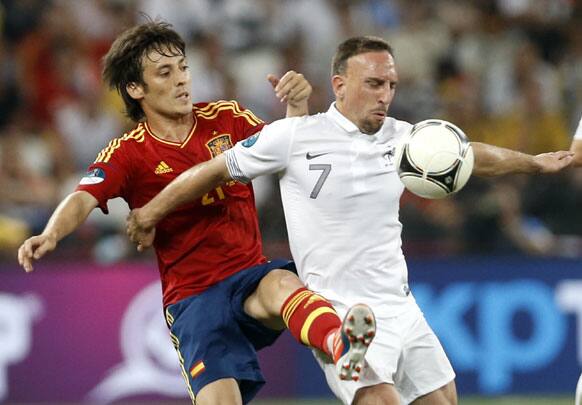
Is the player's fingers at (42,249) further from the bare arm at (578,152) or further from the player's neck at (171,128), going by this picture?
the bare arm at (578,152)

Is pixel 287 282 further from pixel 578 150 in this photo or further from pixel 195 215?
pixel 578 150

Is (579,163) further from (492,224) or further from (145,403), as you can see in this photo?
(145,403)

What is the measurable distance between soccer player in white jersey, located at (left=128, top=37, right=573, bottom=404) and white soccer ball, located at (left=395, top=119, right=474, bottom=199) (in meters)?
0.30

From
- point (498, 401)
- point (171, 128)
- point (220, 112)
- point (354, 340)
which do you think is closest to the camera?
point (354, 340)

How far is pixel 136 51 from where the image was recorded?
7.13 m

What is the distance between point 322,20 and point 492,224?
3.63 meters

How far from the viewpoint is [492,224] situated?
1130cm

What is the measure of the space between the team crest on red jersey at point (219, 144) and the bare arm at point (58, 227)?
712 millimetres

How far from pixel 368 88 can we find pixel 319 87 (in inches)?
248

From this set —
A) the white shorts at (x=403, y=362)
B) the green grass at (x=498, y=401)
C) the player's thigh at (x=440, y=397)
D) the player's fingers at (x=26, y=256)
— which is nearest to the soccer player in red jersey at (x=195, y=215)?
the player's fingers at (x=26, y=256)

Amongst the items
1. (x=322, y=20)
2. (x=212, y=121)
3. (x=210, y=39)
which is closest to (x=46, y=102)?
(x=210, y=39)

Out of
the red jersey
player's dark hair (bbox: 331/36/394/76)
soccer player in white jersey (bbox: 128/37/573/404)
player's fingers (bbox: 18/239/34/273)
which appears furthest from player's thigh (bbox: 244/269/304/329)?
player's fingers (bbox: 18/239/34/273)

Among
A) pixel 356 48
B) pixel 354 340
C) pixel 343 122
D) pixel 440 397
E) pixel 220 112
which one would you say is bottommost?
A: pixel 440 397

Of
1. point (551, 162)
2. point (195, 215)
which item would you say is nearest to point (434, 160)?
point (551, 162)
